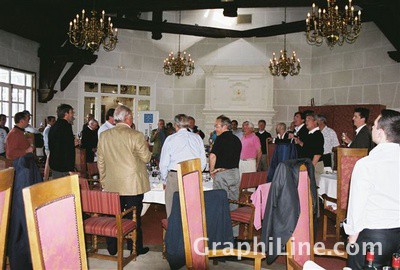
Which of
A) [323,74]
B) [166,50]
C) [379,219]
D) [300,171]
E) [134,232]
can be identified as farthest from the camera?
[166,50]

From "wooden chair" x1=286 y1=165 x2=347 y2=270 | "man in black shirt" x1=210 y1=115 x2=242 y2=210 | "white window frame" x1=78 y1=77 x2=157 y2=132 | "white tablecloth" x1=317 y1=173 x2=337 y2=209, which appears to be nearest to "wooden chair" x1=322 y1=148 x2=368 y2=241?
"white tablecloth" x1=317 y1=173 x2=337 y2=209

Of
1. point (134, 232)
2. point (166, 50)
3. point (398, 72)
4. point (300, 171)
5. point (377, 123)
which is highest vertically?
point (166, 50)

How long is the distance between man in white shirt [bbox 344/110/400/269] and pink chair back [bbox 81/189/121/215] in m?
2.10

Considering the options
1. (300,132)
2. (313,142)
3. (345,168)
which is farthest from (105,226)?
(300,132)

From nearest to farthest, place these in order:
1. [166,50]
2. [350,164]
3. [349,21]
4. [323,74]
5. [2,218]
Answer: [2,218], [350,164], [349,21], [323,74], [166,50]

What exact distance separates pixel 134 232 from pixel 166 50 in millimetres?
9535

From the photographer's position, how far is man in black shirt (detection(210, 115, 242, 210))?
4.90 meters

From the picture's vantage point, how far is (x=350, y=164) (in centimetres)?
452

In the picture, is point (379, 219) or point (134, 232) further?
point (134, 232)

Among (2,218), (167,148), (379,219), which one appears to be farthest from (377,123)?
(167,148)

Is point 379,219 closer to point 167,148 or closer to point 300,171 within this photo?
point 300,171

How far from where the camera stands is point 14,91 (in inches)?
365

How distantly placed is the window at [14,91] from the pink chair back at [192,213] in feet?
24.1

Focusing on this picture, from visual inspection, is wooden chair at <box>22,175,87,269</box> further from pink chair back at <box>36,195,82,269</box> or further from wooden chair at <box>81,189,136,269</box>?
wooden chair at <box>81,189,136,269</box>
